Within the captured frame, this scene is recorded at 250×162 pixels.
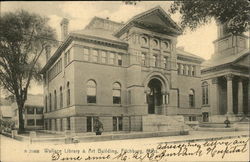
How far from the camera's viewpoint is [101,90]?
24.1m

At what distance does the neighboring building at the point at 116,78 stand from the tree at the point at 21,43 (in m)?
3.71

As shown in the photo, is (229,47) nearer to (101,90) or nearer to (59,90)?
(101,90)

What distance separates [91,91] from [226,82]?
22.7 meters

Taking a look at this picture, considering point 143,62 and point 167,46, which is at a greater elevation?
point 167,46

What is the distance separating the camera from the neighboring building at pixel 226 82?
109 feet

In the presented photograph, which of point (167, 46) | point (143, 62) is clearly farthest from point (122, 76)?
point (167, 46)

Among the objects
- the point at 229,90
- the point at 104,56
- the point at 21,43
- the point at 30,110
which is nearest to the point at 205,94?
the point at 229,90

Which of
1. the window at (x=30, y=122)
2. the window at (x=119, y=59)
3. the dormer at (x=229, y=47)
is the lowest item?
the window at (x=30, y=122)

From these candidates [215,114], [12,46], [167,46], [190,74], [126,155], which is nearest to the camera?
[126,155]

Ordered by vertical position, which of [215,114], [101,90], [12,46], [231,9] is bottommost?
[215,114]

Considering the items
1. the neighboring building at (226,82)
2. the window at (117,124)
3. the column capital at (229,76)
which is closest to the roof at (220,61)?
the neighboring building at (226,82)

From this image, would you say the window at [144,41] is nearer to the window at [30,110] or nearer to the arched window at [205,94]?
the arched window at [205,94]

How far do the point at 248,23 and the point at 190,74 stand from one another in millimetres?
20138

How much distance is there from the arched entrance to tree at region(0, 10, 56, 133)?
1185 cm
